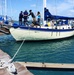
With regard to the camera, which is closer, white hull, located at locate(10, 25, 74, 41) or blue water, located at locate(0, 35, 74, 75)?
blue water, located at locate(0, 35, 74, 75)

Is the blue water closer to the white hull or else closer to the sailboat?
the white hull

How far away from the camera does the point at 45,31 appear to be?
1131 inches

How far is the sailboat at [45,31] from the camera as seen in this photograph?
91.2 feet

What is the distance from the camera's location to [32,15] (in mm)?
29281

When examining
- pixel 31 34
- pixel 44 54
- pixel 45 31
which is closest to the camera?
pixel 44 54

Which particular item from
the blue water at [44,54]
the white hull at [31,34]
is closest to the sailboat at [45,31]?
the white hull at [31,34]

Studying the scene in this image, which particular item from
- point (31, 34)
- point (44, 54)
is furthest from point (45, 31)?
point (44, 54)

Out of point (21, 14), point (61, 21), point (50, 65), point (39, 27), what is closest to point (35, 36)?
point (39, 27)

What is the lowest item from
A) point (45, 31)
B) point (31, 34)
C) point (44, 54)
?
point (44, 54)

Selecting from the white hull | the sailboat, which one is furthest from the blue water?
the sailboat

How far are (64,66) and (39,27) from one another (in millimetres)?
17918

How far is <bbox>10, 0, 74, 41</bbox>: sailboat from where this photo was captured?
2781 cm

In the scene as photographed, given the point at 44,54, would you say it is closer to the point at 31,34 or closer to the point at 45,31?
the point at 31,34

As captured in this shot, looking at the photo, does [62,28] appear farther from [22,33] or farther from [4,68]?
[4,68]
